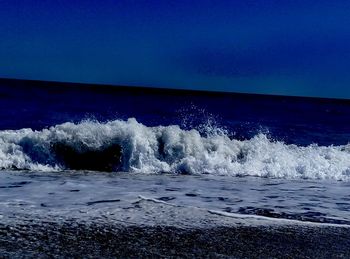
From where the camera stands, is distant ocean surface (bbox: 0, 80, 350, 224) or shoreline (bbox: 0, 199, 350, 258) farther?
distant ocean surface (bbox: 0, 80, 350, 224)

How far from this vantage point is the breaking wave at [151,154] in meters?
12.8

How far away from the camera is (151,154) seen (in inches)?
541

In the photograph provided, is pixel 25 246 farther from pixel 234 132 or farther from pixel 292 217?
pixel 234 132

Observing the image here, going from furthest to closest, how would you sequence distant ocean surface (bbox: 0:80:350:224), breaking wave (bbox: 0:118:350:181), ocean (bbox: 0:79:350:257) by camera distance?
breaking wave (bbox: 0:118:350:181) → distant ocean surface (bbox: 0:80:350:224) → ocean (bbox: 0:79:350:257)

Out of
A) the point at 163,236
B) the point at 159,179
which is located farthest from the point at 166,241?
the point at 159,179

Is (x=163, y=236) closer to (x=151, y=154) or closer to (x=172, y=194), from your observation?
(x=172, y=194)

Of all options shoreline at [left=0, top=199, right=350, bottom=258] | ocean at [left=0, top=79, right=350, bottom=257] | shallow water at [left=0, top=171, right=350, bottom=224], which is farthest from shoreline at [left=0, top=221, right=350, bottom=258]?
shallow water at [left=0, top=171, right=350, bottom=224]

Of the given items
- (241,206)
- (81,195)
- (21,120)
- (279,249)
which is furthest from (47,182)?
(21,120)

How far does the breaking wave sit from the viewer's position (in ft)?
42.0

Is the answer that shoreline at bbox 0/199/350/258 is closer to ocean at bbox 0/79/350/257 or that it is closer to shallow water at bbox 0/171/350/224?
ocean at bbox 0/79/350/257

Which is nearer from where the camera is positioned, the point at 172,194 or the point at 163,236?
the point at 163,236

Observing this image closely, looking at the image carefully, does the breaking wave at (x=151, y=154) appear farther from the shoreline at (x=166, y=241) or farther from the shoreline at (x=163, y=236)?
the shoreline at (x=166, y=241)

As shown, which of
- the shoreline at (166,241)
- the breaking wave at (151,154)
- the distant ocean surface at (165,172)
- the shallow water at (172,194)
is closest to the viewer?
the shoreline at (166,241)

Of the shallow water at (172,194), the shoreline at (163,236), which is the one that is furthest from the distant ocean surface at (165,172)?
the shoreline at (163,236)
